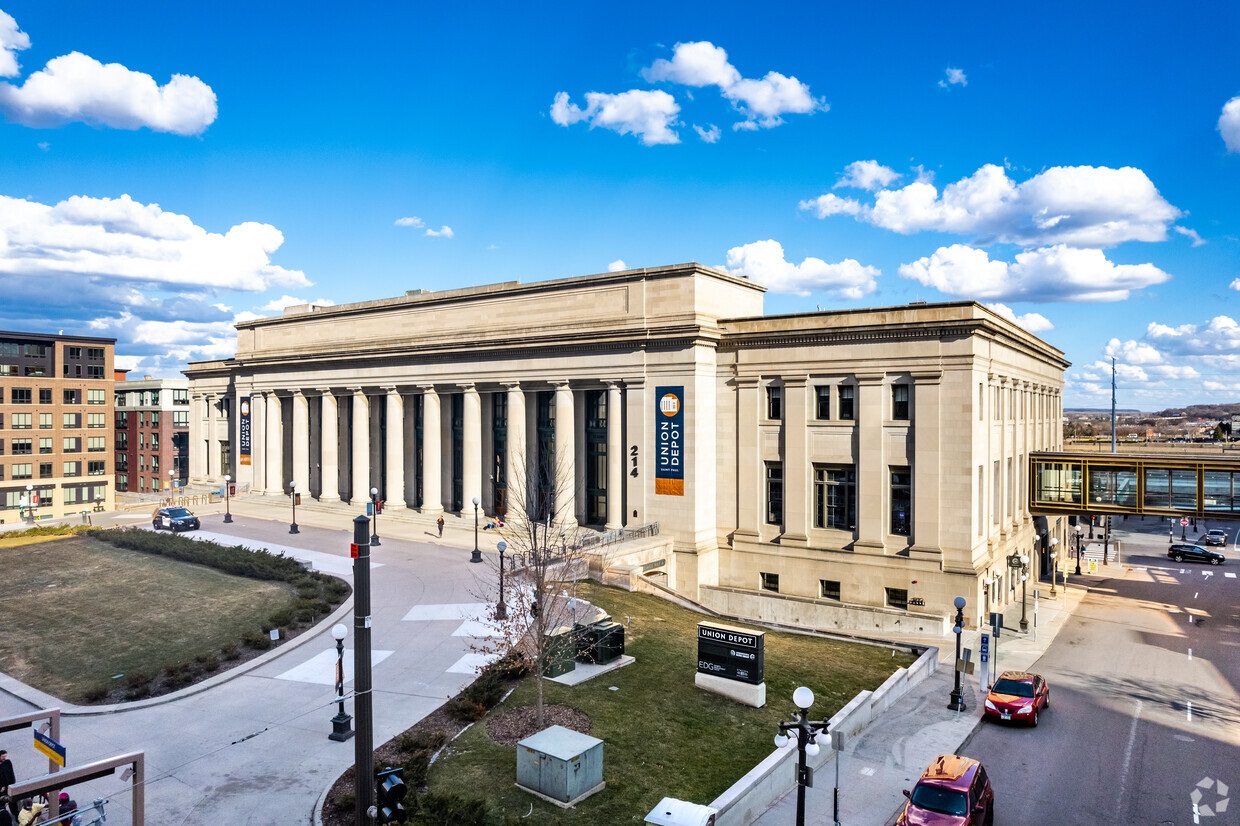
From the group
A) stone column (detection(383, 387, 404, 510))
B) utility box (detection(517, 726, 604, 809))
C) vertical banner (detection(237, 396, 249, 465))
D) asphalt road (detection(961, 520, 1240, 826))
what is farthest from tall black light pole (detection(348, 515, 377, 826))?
vertical banner (detection(237, 396, 249, 465))

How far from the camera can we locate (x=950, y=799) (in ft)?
61.9

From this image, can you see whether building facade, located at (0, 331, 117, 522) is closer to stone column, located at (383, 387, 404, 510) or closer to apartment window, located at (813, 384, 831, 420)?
stone column, located at (383, 387, 404, 510)

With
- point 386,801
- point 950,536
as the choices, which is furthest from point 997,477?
point 386,801

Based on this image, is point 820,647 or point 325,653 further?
point 820,647

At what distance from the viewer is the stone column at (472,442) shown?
56.4 meters

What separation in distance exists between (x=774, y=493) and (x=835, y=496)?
362 cm

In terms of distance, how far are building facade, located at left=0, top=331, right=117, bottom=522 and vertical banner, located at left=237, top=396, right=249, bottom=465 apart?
2281cm

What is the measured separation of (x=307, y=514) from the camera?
63.5 meters

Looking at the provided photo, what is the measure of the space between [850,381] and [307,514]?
141ft

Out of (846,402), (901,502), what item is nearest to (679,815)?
(901,502)

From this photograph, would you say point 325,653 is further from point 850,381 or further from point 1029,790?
point 850,381

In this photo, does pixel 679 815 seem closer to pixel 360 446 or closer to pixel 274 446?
pixel 360 446

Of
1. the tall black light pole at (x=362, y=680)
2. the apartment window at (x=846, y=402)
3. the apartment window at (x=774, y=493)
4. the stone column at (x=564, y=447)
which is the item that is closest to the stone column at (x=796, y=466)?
the apartment window at (x=774, y=493)

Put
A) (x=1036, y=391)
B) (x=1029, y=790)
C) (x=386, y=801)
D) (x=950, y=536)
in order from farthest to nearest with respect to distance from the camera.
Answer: (x=1036, y=391) → (x=950, y=536) → (x=1029, y=790) → (x=386, y=801)
